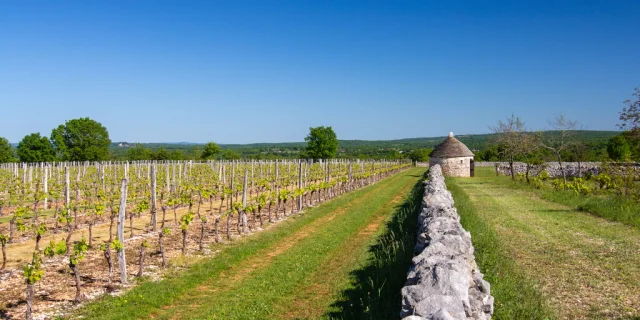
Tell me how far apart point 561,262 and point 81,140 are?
3143 inches

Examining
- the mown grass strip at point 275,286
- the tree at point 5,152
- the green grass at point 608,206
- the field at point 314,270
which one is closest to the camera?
the field at point 314,270

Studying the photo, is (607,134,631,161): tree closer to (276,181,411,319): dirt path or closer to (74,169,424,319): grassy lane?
(74,169,424,319): grassy lane

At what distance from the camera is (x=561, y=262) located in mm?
10016

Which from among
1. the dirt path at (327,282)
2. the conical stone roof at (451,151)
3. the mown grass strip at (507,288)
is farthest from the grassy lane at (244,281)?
the conical stone roof at (451,151)

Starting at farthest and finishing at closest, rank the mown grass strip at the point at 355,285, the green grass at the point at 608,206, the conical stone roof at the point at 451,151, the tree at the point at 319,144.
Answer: the tree at the point at 319,144, the conical stone roof at the point at 451,151, the green grass at the point at 608,206, the mown grass strip at the point at 355,285

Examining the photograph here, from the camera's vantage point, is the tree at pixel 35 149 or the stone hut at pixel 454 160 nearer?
the stone hut at pixel 454 160

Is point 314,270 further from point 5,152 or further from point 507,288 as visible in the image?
point 5,152

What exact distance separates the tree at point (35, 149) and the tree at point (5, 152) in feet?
5.34

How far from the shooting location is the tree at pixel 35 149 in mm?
68812

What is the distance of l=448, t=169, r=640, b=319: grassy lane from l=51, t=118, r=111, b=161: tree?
7243 cm

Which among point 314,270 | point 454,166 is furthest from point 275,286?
point 454,166

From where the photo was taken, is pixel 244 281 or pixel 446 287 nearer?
pixel 446 287

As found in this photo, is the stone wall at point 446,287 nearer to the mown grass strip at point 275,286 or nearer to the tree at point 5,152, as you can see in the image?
the mown grass strip at point 275,286

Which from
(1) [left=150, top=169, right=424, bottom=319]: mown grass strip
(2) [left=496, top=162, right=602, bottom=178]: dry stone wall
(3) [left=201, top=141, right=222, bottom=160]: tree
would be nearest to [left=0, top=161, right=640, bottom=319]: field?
(1) [left=150, top=169, right=424, bottom=319]: mown grass strip
